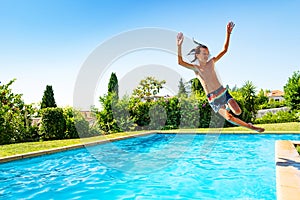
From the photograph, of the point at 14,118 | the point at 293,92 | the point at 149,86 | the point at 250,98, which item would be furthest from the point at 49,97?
the point at 293,92

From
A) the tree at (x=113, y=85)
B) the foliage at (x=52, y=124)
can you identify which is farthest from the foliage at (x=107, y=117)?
the foliage at (x=52, y=124)

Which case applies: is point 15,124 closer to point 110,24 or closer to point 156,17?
point 110,24

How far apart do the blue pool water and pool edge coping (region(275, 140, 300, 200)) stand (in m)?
0.50

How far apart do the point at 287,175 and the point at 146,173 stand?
3.42 meters

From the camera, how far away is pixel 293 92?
60.4 feet

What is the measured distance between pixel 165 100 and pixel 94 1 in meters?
8.12

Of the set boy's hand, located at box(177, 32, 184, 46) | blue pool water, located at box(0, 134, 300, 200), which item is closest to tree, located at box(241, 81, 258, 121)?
blue pool water, located at box(0, 134, 300, 200)

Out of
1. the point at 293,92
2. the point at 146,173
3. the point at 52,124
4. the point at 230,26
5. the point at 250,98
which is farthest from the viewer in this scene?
the point at 293,92

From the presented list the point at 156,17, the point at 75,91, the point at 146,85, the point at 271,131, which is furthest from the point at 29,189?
the point at 146,85

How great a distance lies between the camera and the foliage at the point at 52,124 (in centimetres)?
1201

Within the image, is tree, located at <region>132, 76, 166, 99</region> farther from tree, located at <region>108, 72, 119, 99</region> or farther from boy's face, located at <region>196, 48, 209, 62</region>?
boy's face, located at <region>196, 48, 209, 62</region>

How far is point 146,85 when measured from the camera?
2511cm

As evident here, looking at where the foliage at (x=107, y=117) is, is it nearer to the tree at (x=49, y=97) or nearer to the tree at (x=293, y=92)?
→ the tree at (x=49, y=97)

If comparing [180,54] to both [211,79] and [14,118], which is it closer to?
[211,79]
